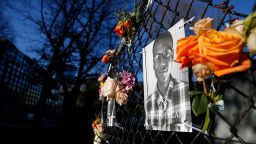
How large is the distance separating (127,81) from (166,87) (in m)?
0.39

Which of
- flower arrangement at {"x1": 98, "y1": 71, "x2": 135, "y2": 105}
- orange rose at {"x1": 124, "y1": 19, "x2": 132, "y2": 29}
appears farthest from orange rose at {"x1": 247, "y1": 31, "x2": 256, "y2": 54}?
orange rose at {"x1": 124, "y1": 19, "x2": 132, "y2": 29}

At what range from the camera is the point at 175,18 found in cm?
75

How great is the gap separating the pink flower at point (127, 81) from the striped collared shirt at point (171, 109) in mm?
246

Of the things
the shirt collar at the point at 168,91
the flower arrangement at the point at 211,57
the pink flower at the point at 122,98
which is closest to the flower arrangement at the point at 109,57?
the pink flower at the point at 122,98

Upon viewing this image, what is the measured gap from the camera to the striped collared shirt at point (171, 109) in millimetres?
554

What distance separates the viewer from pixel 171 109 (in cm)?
61

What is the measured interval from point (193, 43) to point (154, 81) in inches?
10.8

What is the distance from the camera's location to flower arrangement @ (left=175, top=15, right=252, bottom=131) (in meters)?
0.42

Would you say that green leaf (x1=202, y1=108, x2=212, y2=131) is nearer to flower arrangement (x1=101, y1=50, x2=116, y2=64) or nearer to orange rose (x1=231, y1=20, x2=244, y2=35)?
orange rose (x1=231, y1=20, x2=244, y2=35)

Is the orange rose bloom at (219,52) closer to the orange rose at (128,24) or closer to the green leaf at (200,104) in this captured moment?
the green leaf at (200,104)

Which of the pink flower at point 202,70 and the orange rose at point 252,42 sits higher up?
the orange rose at point 252,42

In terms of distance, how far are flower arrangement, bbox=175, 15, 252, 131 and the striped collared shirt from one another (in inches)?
2.3

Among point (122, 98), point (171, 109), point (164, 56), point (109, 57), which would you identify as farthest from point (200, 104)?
point (109, 57)

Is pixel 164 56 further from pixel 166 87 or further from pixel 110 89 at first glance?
pixel 110 89
